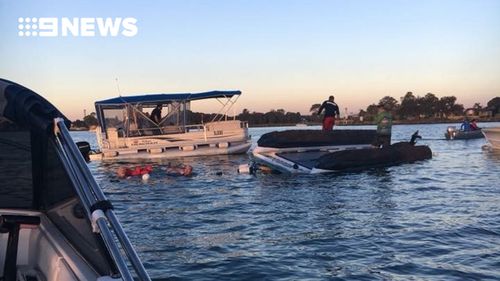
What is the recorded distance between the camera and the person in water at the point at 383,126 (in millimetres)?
19141

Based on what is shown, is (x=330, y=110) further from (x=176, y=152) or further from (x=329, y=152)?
(x=176, y=152)

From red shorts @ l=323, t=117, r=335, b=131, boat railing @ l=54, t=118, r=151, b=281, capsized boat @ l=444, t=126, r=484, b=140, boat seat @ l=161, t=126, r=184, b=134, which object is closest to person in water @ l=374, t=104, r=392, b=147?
red shorts @ l=323, t=117, r=335, b=131

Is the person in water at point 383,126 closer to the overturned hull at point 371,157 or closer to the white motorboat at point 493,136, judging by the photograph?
the overturned hull at point 371,157

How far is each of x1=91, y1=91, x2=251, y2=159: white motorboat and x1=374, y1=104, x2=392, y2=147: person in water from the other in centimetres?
1065

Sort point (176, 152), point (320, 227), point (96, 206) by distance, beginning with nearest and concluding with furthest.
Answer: point (96, 206) → point (320, 227) → point (176, 152)

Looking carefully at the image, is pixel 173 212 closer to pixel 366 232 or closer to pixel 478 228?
pixel 366 232

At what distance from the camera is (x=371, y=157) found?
59.0ft

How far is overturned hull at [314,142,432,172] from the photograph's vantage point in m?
16.5

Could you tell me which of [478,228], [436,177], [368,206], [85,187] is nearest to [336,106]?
[436,177]

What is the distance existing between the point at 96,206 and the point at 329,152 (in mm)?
16977

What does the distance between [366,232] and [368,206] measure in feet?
7.88

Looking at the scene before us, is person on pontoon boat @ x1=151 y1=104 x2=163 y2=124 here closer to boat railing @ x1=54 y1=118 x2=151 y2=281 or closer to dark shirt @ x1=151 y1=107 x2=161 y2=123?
dark shirt @ x1=151 y1=107 x2=161 y2=123

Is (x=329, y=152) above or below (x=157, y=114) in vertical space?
below

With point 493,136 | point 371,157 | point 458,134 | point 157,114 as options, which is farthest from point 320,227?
point 458,134
